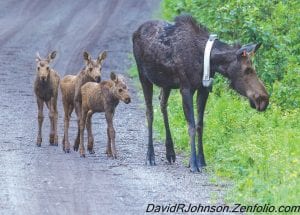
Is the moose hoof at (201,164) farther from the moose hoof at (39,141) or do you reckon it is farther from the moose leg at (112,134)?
the moose hoof at (39,141)

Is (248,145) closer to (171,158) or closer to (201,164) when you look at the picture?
(201,164)

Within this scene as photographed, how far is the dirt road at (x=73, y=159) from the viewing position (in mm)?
12375

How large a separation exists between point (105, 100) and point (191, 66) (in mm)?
1836

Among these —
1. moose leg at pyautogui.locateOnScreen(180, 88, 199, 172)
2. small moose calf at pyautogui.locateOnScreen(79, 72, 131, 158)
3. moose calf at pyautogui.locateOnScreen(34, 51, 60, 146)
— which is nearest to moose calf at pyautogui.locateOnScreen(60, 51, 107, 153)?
moose calf at pyautogui.locateOnScreen(34, 51, 60, 146)

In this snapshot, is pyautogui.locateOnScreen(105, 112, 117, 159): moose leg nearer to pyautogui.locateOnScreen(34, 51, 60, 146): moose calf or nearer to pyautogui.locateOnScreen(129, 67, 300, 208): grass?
pyautogui.locateOnScreen(129, 67, 300, 208): grass

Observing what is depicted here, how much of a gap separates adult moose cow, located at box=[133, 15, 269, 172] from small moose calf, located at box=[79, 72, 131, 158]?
1.73 feet

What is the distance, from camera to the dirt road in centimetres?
1238

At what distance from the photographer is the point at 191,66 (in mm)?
14844

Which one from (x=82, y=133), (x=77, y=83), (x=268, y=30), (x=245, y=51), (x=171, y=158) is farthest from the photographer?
(x=268, y=30)

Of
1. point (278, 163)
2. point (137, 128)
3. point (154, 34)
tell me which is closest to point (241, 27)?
point (137, 128)

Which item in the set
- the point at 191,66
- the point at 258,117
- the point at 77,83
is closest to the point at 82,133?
the point at 77,83

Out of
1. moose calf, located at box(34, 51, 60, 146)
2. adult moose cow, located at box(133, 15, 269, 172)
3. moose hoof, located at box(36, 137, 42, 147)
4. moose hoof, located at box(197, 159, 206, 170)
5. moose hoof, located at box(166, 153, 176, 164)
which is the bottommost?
moose hoof, located at box(36, 137, 42, 147)

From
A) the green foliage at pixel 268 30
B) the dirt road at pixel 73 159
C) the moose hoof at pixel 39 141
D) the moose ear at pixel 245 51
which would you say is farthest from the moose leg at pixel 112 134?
the green foliage at pixel 268 30

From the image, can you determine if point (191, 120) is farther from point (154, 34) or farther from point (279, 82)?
point (279, 82)
